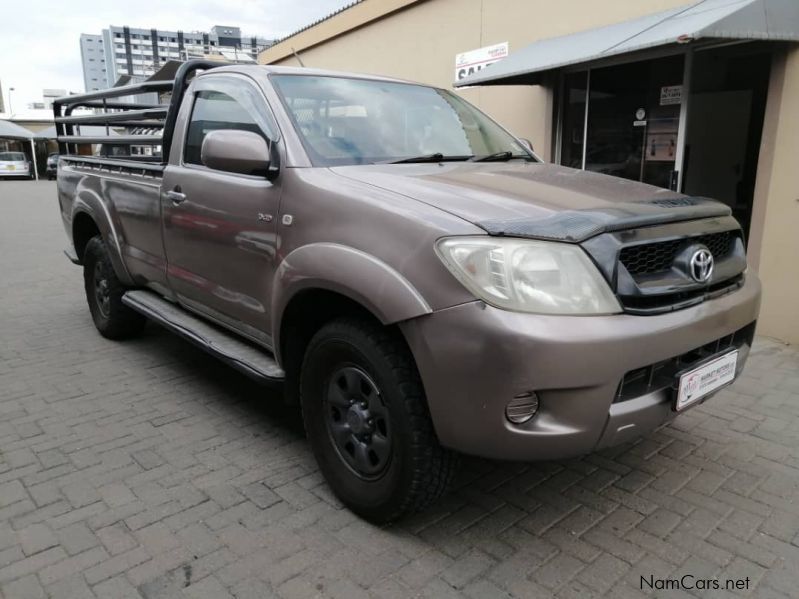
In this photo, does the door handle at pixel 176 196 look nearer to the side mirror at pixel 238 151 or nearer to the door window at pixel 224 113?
the door window at pixel 224 113

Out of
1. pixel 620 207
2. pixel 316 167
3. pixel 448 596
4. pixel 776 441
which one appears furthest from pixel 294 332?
pixel 776 441

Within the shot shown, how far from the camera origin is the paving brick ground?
7.41 ft

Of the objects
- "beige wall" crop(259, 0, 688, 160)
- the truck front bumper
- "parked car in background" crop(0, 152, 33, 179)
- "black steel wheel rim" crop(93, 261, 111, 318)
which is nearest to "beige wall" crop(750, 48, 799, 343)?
"beige wall" crop(259, 0, 688, 160)

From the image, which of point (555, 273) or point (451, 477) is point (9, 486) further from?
point (555, 273)

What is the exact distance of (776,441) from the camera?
3350mm

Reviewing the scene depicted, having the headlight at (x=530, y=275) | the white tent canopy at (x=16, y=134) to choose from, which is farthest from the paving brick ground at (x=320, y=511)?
the white tent canopy at (x=16, y=134)

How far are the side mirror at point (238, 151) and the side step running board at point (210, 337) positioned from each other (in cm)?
94

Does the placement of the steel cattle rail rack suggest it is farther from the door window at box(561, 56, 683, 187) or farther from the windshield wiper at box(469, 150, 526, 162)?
the door window at box(561, 56, 683, 187)

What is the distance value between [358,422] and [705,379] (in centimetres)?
139

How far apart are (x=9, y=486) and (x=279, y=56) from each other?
1285cm

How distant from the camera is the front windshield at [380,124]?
9.70ft

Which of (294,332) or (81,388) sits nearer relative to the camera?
(294,332)

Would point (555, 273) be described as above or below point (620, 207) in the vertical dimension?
below

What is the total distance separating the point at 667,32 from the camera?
4.70 meters
